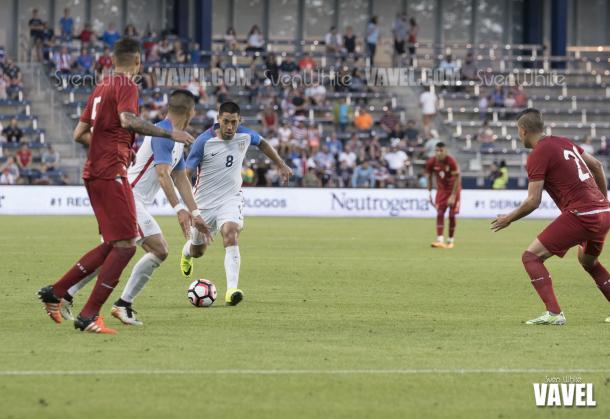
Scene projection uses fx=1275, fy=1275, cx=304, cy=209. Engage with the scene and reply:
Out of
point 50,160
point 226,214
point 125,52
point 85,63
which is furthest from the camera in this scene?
point 85,63

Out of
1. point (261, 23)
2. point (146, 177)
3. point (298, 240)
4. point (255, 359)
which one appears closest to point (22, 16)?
point (261, 23)

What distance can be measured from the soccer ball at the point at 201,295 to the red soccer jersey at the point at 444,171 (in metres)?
13.2

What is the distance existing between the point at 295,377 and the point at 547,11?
47.6 m

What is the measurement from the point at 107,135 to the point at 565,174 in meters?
4.22

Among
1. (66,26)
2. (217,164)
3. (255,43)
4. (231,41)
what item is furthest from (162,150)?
(231,41)

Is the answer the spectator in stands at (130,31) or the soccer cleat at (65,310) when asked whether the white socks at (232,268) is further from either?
A: the spectator in stands at (130,31)

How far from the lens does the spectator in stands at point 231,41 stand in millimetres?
47000

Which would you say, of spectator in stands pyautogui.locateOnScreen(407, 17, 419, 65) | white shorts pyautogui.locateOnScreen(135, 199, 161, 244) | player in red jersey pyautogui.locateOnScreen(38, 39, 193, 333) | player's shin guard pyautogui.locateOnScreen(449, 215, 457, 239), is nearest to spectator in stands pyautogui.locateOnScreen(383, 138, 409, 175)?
spectator in stands pyautogui.locateOnScreen(407, 17, 419, 65)

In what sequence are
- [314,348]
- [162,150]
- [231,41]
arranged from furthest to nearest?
[231,41], [162,150], [314,348]

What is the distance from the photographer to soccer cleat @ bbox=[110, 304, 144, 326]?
11.5 m

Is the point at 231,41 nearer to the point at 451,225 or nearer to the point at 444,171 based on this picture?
the point at 444,171

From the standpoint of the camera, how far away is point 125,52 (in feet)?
34.6

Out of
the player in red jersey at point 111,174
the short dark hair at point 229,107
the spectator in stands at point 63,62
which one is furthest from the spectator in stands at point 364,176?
the player in red jersey at point 111,174

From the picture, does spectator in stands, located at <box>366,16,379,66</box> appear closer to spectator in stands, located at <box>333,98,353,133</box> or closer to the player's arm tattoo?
spectator in stands, located at <box>333,98,353,133</box>
